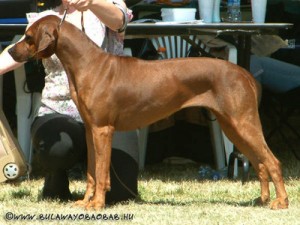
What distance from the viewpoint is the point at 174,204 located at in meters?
4.53

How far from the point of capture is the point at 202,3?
5352mm

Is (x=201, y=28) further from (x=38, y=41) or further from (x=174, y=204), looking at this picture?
(x=38, y=41)

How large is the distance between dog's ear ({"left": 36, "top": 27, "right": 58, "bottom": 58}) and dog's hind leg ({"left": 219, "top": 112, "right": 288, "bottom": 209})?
2.96 feet

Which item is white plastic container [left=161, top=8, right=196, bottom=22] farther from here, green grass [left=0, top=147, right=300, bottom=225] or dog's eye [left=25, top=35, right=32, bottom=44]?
dog's eye [left=25, top=35, right=32, bottom=44]

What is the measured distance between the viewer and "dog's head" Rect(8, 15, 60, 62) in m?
4.00

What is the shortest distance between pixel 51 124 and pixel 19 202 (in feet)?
1.62

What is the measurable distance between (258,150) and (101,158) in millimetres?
764

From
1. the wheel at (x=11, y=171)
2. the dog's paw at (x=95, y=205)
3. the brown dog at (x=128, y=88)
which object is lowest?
the wheel at (x=11, y=171)

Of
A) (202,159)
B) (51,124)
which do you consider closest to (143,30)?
(51,124)

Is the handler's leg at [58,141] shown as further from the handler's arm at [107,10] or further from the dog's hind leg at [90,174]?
the handler's arm at [107,10]

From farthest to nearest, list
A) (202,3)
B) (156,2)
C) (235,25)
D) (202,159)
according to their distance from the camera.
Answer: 1. (156,2)
2. (202,159)
3. (202,3)
4. (235,25)

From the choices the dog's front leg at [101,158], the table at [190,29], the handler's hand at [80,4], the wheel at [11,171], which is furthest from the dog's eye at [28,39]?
the wheel at [11,171]

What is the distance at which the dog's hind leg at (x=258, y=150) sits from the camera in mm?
4164

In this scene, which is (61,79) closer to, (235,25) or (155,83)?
(155,83)
